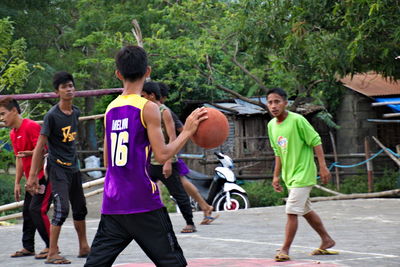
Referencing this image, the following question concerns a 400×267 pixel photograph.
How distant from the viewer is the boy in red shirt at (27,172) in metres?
8.07

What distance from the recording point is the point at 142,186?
15.8ft

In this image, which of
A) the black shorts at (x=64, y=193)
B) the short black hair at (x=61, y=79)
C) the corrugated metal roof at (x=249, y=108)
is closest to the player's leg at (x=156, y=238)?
the black shorts at (x=64, y=193)

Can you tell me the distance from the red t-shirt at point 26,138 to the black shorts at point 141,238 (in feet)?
12.0

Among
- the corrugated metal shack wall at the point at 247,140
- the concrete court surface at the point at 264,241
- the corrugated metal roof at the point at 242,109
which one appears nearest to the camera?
the concrete court surface at the point at 264,241

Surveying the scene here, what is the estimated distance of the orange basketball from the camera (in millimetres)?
4848

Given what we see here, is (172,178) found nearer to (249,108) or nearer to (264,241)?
(264,241)

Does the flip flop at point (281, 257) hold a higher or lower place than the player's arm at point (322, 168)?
lower

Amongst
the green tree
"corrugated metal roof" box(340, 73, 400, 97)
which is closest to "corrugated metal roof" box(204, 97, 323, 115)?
"corrugated metal roof" box(340, 73, 400, 97)

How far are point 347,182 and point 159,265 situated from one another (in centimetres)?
1761

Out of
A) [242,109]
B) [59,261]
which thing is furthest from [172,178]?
[242,109]

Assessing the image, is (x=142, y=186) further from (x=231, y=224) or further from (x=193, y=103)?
(x=193, y=103)

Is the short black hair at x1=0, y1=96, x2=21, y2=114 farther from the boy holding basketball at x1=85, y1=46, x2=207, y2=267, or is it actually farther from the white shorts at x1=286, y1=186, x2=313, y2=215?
the boy holding basketball at x1=85, y1=46, x2=207, y2=267

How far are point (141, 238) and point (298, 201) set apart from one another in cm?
303

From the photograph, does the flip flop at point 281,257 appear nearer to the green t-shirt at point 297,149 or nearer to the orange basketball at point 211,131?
the green t-shirt at point 297,149
